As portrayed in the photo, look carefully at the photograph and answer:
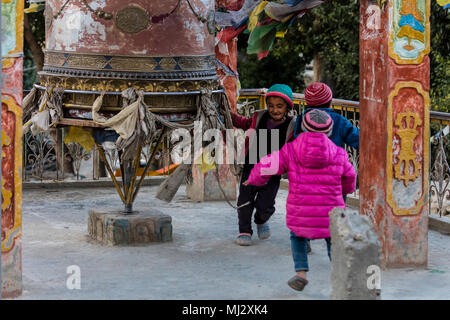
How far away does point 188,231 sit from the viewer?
8898 mm

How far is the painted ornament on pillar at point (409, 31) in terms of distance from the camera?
23.1 feet

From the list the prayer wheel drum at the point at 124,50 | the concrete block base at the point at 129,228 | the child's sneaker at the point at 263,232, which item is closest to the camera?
the prayer wheel drum at the point at 124,50

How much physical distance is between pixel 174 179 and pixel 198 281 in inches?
78.2

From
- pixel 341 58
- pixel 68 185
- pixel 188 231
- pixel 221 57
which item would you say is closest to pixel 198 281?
pixel 188 231

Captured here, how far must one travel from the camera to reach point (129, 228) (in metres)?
8.14

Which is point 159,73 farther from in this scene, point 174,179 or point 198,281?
point 198,281

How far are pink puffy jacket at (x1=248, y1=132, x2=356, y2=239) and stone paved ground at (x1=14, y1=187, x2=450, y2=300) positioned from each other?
0.59m

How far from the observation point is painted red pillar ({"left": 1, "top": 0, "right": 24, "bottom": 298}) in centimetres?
595

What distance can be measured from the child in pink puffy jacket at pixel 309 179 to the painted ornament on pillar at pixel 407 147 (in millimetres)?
934

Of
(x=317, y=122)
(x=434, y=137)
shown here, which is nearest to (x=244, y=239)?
(x=317, y=122)

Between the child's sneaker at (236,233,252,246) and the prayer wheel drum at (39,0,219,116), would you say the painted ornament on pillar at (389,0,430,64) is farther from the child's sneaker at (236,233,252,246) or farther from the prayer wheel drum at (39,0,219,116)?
the child's sneaker at (236,233,252,246)

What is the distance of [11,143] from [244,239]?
2980 mm

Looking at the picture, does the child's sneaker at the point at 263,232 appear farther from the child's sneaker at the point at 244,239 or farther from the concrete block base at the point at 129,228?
the concrete block base at the point at 129,228

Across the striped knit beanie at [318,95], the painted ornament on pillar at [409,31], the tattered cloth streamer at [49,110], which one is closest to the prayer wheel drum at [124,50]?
the tattered cloth streamer at [49,110]
